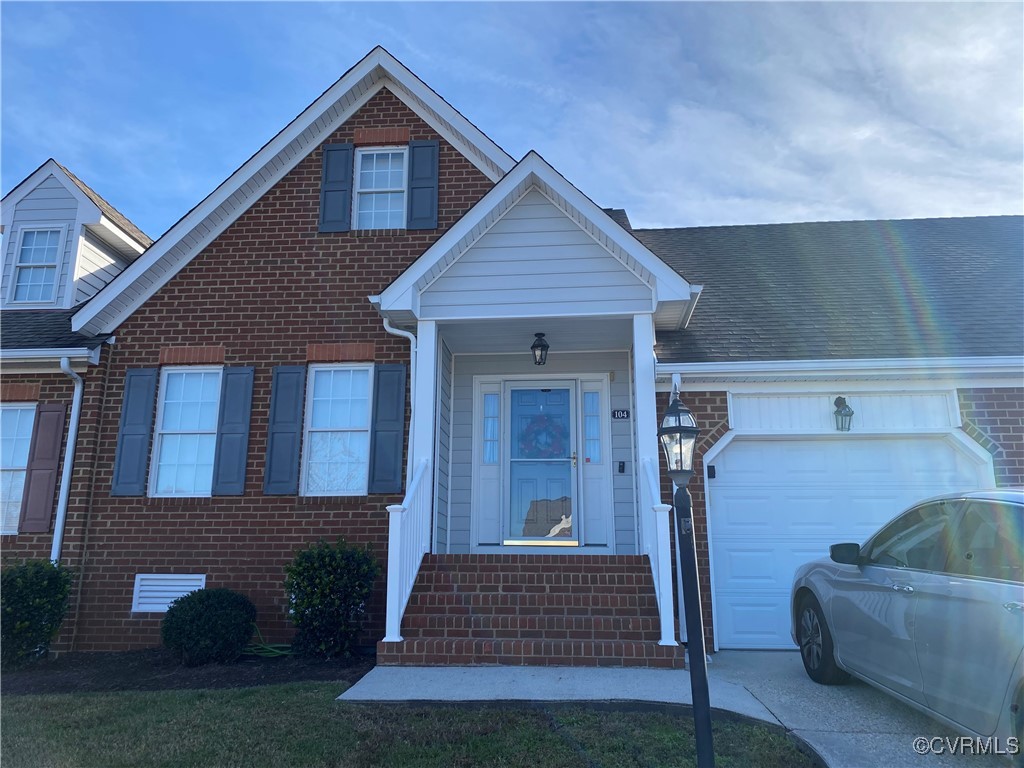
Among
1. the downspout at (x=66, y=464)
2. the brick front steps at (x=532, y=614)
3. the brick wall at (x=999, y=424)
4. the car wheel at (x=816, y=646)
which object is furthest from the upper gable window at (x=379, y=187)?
the brick wall at (x=999, y=424)

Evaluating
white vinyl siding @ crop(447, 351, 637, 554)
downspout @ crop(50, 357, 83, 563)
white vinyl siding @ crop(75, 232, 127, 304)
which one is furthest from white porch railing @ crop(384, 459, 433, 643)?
white vinyl siding @ crop(75, 232, 127, 304)

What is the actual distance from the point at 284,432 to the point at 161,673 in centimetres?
290

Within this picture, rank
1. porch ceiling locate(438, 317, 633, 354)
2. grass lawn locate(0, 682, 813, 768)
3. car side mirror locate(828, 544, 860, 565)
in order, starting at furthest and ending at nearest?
porch ceiling locate(438, 317, 633, 354) → car side mirror locate(828, 544, 860, 565) → grass lawn locate(0, 682, 813, 768)

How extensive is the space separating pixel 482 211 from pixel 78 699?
601 cm

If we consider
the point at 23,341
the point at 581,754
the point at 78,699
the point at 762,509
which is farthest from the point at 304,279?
the point at 581,754

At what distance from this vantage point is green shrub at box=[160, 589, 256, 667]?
738 centimetres

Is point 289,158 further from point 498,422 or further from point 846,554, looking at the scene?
point 846,554

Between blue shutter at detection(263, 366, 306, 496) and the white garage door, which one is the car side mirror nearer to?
the white garage door

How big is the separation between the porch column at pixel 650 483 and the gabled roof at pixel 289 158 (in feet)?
10.8

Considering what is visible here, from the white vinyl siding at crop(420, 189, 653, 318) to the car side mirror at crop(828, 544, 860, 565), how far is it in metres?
3.40

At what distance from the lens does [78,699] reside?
6.30 meters

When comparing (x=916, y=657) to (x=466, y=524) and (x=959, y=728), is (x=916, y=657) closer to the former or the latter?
(x=959, y=728)

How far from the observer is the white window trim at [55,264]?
10148 millimetres

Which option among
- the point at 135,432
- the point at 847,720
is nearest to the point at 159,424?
the point at 135,432
